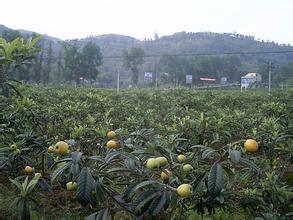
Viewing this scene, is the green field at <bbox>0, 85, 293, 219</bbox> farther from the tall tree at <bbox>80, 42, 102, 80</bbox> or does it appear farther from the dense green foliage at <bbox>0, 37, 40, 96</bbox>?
the tall tree at <bbox>80, 42, 102, 80</bbox>

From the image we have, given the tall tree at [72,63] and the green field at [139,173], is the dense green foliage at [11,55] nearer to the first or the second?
the green field at [139,173]

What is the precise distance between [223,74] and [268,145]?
47.3 metres

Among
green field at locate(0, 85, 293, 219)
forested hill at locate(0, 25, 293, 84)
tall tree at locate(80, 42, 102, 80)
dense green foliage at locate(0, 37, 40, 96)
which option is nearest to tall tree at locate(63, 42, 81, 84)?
tall tree at locate(80, 42, 102, 80)

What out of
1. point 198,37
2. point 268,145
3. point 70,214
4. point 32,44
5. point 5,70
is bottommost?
point 70,214

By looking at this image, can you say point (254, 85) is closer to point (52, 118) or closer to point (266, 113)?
point (266, 113)

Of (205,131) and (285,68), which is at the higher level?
(285,68)

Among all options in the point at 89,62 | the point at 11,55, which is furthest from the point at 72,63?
the point at 11,55

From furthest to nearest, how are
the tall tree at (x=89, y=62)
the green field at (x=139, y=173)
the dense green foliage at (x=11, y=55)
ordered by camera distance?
the tall tree at (x=89, y=62), the dense green foliage at (x=11, y=55), the green field at (x=139, y=173)

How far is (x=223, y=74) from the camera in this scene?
5028cm

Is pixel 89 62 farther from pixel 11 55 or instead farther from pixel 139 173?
pixel 139 173

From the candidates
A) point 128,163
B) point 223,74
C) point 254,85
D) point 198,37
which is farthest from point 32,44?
point 198,37

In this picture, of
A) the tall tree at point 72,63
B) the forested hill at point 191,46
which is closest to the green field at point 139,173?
the tall tree at point 72,63

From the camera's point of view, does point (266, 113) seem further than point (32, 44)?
Yes

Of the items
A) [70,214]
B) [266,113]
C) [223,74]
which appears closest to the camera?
[70,214]
